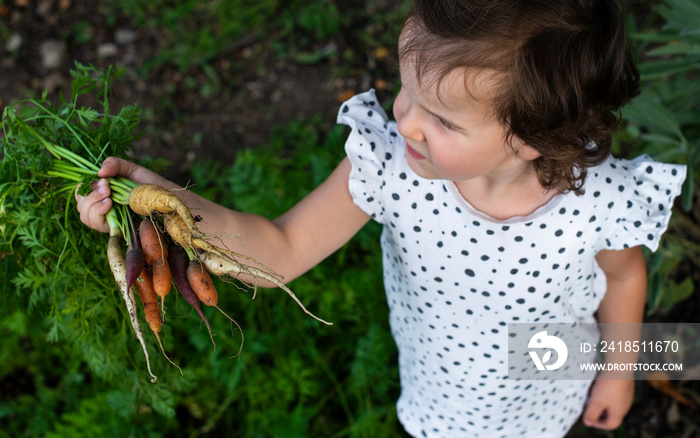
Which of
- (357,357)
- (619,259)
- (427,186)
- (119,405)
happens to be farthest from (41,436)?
(619,259)

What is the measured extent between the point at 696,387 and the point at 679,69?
1.38 meters

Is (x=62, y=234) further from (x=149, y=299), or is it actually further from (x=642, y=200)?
(x=642, y=200)

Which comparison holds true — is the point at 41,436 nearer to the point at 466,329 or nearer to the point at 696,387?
the point at 466,329

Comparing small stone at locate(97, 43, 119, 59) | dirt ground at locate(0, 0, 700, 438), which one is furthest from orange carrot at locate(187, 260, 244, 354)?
small stone at locate(97, 43, 119, 59)

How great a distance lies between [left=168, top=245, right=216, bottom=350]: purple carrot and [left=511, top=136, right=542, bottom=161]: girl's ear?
2.67ft

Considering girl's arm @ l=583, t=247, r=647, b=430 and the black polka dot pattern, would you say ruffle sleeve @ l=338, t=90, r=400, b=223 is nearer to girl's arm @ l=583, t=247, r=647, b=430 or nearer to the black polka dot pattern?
the black polka dot pattern

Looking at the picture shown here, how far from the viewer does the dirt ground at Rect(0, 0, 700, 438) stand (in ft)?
10.4

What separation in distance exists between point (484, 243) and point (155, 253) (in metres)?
0.84

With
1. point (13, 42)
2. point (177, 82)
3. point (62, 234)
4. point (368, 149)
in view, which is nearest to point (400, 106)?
point (368, 149)

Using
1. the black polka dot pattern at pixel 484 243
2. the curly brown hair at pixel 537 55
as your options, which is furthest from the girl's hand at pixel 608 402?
the curly brown hair at pixel 537 55

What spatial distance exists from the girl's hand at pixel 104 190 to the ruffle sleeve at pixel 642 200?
1159mm

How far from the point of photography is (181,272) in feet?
4.41

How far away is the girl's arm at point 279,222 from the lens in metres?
1.31

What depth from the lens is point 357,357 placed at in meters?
2.44
